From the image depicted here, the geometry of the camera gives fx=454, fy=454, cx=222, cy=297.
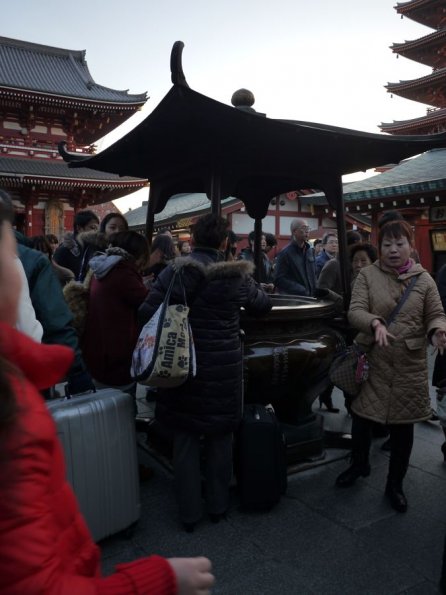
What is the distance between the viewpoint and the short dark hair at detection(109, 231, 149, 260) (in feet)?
10.1

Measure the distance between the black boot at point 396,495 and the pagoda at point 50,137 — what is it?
43.4ft

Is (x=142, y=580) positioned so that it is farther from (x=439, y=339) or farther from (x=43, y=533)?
(x=439, y=339)

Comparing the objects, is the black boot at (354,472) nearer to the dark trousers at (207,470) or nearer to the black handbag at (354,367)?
the black handbag at (354,367)

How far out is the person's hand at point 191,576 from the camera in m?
0.81

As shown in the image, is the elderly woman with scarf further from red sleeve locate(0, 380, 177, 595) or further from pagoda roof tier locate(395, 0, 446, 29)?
pagoda roof tier locate(395, 0, 446, 29)

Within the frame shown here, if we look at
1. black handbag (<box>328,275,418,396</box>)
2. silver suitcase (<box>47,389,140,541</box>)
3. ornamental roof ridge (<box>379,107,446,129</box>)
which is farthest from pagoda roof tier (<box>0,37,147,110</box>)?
silver suitcase (<box>47,389,140,541</box>)

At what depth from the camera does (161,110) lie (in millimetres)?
2607

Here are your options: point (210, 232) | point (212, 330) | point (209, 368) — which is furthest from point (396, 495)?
point (210, 232)

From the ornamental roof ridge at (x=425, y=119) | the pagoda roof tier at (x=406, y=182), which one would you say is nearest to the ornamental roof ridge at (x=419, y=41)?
the ornamental roof ridge at (x=425, y=119)

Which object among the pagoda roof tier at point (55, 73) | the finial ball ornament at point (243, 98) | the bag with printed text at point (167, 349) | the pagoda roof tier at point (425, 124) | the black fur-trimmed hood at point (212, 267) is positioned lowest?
the bag with printed text at point (167, 349)

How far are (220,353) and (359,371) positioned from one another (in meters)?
0.91

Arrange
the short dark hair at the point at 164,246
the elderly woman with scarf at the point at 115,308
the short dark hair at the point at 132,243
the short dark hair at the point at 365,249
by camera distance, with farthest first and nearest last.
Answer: the short dark hair at the point at 164,246, the short dark hair at the point at 365,249, the short dark hair at the point at 132,243, the elderly woman with scarf at the point at 115,308

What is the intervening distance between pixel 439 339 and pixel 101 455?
6.13ft

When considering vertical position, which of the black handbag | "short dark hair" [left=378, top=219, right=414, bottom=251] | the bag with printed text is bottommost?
the black handbag
